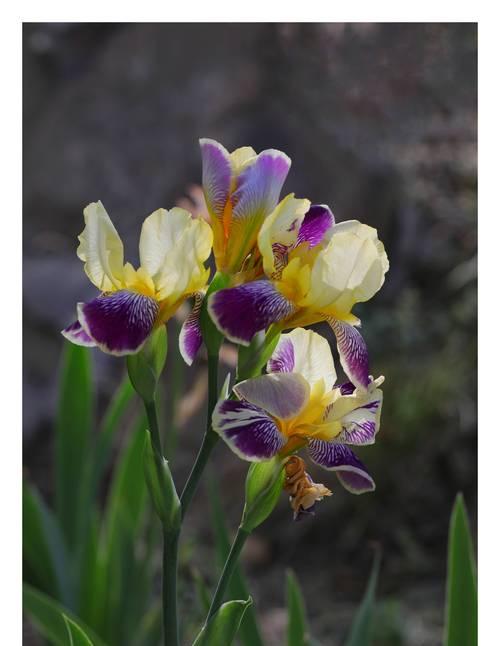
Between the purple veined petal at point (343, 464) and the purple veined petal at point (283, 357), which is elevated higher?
the purple veined petal at point (283, 357)

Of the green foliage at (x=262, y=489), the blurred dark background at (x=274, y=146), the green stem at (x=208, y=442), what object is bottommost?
the green foliage at (x=262, y=489)

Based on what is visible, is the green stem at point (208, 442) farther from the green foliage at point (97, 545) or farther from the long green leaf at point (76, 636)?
the green foliage at point (97, 545)

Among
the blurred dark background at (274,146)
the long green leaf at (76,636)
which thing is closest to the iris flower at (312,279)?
the long green leaf at (76,636)

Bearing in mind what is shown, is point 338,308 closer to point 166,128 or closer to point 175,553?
point 175,553

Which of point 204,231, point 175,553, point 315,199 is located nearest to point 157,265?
point 204,231

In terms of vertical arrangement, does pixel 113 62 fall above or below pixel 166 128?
above

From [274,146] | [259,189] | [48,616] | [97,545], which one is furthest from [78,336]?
[274,146]

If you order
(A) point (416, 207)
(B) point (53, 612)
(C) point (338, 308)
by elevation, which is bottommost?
(B) point (53, 612)

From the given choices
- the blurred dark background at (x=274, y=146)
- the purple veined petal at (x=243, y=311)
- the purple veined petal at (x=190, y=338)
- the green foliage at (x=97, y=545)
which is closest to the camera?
the purple veined petal at (x=243, y=311)

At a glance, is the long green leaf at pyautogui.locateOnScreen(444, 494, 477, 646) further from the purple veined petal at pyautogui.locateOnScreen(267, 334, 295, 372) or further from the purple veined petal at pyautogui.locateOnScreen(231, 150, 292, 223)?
the purple veined petal at pyautogui.locateOnScreen(231, 150, 292, 223)
